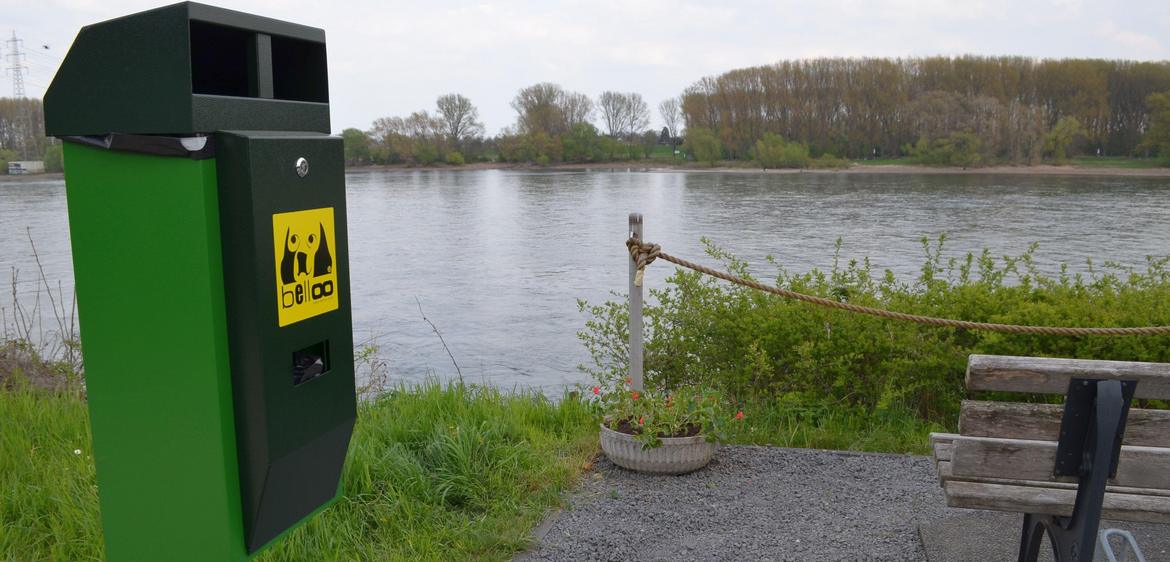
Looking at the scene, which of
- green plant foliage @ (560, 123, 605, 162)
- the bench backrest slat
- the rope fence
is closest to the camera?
the bench backrest slat

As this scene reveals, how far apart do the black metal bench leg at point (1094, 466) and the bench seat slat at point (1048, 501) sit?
2.4 inches

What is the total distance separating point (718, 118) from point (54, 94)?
8093cm

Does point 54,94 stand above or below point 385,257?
above

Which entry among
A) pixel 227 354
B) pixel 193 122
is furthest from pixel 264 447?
pixel 193 122

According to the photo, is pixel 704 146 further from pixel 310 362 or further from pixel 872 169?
pixel 310 362

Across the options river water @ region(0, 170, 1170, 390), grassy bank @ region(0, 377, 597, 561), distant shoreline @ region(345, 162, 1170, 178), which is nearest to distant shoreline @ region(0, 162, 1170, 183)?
distant shoreline @ region(345, 162, 1170, 178)

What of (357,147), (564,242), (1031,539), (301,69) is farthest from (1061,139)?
(301,69)

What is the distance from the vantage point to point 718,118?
8075 cm

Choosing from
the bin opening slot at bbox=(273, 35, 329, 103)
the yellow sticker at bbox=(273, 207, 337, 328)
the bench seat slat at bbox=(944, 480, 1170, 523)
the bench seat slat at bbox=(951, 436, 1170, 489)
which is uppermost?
the bin opening slot at bbox=(273, 35, 329, 103)

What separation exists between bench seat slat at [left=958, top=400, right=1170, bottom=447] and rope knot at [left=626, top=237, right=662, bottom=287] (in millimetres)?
2113

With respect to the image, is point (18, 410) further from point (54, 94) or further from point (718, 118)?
point (718, 118)

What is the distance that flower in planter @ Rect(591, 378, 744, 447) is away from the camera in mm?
4191

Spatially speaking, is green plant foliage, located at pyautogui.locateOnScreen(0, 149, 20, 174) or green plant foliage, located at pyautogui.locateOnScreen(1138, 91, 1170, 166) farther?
green plant foliage, located at pyautogui.locateOnScreen(1138, 91, 1170, 166)

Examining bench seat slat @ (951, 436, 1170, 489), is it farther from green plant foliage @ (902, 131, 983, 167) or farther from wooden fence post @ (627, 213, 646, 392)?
green plant foliage @ (902, 131, 983, 167)
